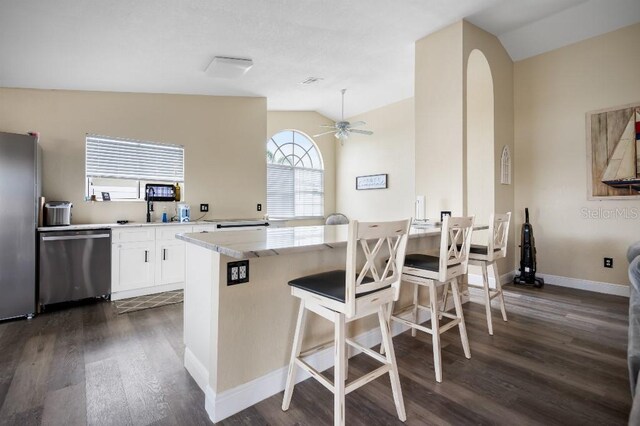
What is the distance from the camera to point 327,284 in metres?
1.61

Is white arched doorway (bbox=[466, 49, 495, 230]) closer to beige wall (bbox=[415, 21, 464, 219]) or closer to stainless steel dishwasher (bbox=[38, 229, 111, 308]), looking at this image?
beige wall (bbox=[415, 21, 464, 219])

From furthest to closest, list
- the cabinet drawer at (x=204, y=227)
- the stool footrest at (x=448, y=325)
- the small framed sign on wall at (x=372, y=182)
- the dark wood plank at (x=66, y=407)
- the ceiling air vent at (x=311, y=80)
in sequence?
the small framed sign on wall at (x=372, y=182), the ceiling air vent at (x=311, y=80), the cabinet drawer at (x=204, y=227), the stool footrest at (x=448, y=325), the dark wood plank at (x=66, y=407)

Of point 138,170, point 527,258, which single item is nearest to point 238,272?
point 138,170

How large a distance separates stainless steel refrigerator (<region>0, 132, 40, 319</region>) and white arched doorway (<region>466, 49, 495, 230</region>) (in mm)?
4888

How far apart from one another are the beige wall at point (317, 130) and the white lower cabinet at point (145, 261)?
331cm

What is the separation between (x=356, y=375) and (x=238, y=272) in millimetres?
1067

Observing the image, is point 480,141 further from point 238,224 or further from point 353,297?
point 353,297

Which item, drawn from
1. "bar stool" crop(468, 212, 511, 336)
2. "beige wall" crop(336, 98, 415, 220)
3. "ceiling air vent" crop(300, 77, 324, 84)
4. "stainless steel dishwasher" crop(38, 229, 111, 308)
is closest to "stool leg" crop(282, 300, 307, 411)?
"bar stool" crop(468, 212, 511, 336)

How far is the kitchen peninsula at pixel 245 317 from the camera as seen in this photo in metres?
1.58

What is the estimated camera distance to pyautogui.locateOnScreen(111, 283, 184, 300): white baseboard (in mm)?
3585

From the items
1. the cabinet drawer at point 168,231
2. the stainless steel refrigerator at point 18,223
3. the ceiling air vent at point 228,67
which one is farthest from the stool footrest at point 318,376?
the ceiling air vent at point 228,67

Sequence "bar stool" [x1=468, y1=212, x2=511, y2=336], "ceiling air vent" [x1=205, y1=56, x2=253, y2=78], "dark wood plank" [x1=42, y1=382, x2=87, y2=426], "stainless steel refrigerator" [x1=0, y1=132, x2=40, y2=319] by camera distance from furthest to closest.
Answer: "ceiling air vent" [x1=205, y1=56, x2=253, y2=78] < "stainless steel refrigerator" [x1=0, y1=132, x2=40, y2=319] < "bar stool" [x1=468, y1=212, x2=511, y2=336] < "dark wood plank" [x1=42, y1=382, x2=87, y2=426]

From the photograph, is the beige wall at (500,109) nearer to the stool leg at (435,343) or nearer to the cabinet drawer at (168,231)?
the stool leg at (435,343)

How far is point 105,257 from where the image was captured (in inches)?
137
